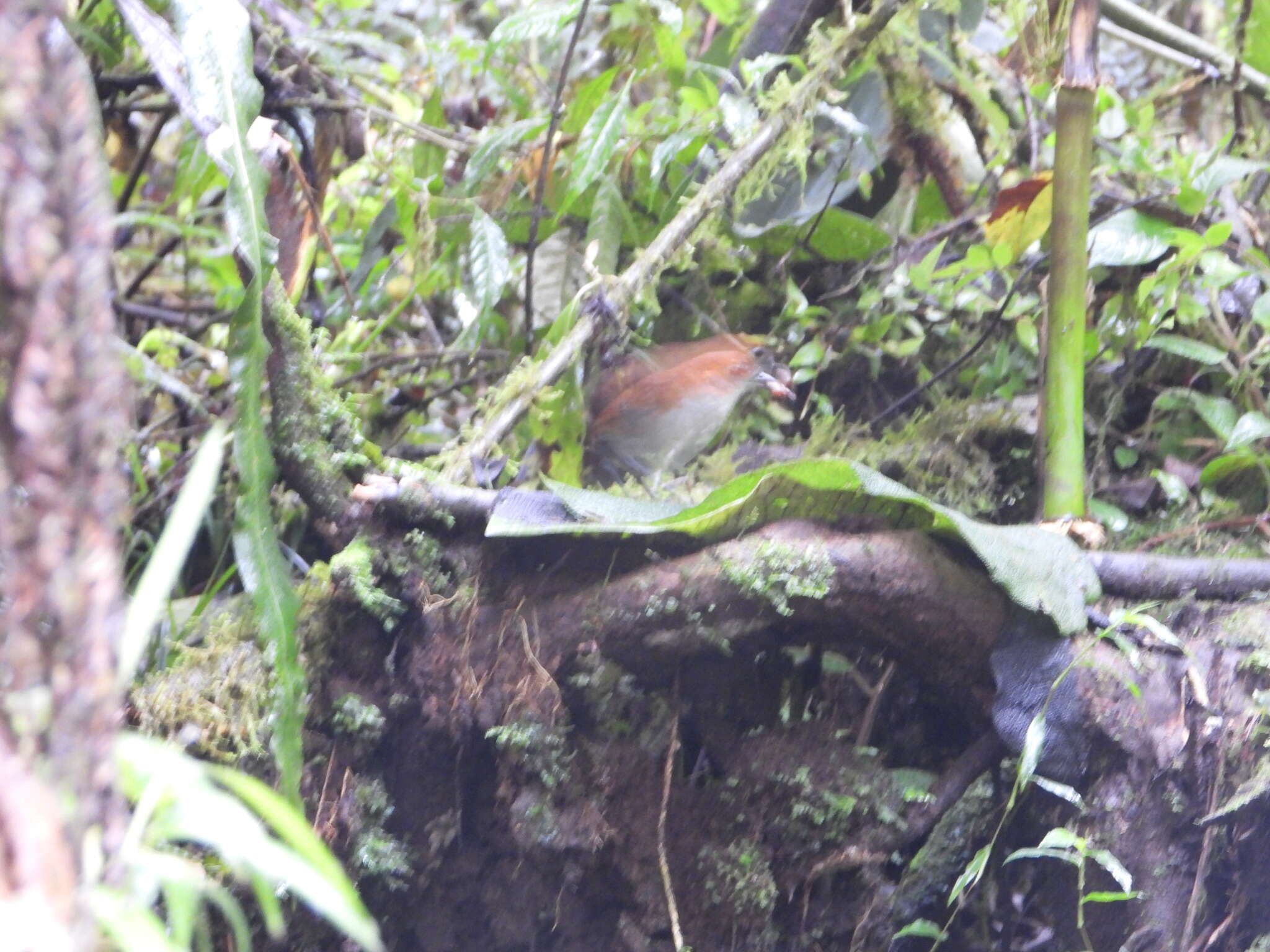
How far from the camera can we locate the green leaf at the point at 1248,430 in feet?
Answer: 6.30

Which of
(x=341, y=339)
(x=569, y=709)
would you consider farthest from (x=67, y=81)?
(x=341, y=339)

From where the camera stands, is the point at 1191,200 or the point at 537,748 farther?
the point at 1191,200

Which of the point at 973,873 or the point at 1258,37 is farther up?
the point at 1258,37

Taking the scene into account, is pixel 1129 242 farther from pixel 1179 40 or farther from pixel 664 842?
pixel 664 842

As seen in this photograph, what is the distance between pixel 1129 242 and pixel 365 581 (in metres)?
1.66

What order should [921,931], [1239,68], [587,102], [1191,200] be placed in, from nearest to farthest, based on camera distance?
[921,931] → [1191,200] → [587,102] → [1239,68]

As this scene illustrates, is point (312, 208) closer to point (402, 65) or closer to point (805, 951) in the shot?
point (402, 65)

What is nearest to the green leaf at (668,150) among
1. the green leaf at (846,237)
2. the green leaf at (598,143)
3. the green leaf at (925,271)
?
the green leaf at (598,143)

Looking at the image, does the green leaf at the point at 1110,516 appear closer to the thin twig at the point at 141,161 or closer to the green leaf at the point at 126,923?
the green leaf at the point at 126,923

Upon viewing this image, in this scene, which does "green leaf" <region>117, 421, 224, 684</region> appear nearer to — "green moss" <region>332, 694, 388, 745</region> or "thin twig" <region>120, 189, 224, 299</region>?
"green moss" <region>332, 694, 388, 745</region>

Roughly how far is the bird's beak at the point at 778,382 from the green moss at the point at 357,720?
1.25 metres

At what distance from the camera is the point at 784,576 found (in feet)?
4.77

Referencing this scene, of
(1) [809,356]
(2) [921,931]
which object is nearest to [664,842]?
(2) [921,931]

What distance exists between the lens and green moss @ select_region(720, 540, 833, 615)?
4.77 ft
